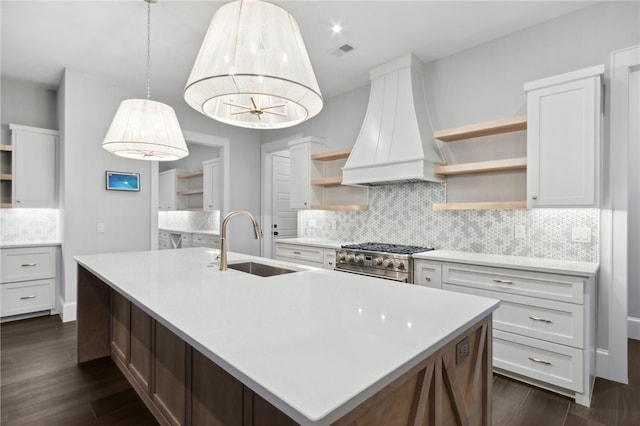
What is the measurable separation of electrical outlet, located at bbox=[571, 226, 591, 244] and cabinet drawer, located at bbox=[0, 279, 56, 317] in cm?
543

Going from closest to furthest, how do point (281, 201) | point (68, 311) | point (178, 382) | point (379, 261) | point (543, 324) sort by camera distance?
point (178, 382), point (543, 324), point (379, 261), point (68, 311), point (281, 201)

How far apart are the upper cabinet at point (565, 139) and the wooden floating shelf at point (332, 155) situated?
205 centimetres

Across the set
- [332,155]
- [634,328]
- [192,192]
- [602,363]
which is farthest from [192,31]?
[634,328]

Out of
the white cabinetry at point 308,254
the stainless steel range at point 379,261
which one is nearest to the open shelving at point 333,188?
the white cabinetry at point 308,254

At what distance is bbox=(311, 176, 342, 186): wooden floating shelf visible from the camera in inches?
167

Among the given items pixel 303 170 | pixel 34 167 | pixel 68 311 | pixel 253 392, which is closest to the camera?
pixel 253 392

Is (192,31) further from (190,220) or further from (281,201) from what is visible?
(190,220)

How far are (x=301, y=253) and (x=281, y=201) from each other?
1.94 metres

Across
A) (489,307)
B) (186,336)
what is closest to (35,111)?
(186,336)

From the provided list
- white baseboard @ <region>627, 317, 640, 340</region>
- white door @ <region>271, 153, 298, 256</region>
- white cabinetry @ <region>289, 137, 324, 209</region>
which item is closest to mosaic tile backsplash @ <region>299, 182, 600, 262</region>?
white cabinetry @ <region>289, 137, 324, 209</region>

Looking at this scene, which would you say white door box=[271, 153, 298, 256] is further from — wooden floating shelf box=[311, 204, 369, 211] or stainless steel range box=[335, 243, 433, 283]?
stainless steel range box=[335, 243, 433, 283]

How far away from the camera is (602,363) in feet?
8.46

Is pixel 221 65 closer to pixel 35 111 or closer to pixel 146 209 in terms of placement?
pixel 146 209

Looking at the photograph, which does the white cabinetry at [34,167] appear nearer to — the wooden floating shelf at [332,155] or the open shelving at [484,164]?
the wooden floating shelf at [332,155]
